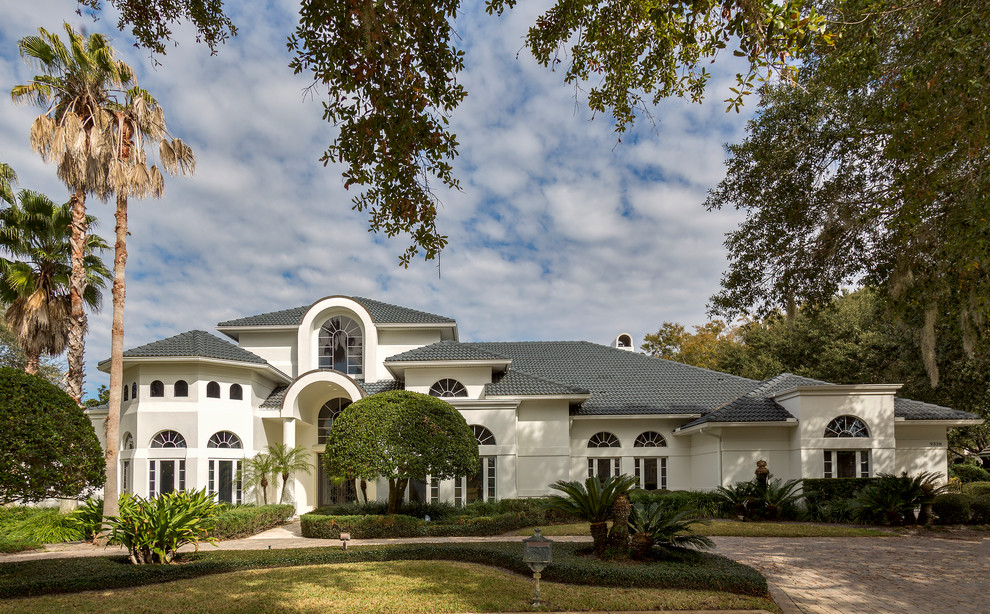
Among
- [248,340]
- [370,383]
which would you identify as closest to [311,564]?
[370,383]

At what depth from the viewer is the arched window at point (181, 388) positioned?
813 inches

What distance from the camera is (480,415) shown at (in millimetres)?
20875

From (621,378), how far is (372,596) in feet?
58.1

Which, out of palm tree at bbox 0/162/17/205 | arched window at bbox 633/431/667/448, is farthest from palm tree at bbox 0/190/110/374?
arched window at bbox 633/431/667/448

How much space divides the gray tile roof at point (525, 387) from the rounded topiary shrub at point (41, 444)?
1269 centimetres

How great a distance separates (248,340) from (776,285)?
1868cm

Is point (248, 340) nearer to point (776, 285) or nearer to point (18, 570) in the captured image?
point (18, 570)

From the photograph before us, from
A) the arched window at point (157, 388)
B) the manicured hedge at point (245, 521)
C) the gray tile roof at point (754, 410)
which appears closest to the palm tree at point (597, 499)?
the manicured hedge at point (245, 521)

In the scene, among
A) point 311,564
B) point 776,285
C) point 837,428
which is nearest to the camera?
point 311,564

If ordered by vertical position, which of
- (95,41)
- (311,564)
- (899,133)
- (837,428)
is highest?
(95,41)

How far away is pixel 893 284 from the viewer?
11195 millimetres

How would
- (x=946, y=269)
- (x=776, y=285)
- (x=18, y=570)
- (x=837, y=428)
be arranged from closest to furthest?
1. (x=946, y=269)
2. (x=18, y=570)
3. (x=776, y=285)
4. (x=837, y=428)

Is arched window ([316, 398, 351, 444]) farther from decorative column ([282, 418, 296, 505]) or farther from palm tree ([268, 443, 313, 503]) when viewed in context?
decorative column ([282, 418, 296, 505])

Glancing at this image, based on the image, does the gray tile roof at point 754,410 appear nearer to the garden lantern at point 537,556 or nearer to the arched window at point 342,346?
the arched window at point 342,346
